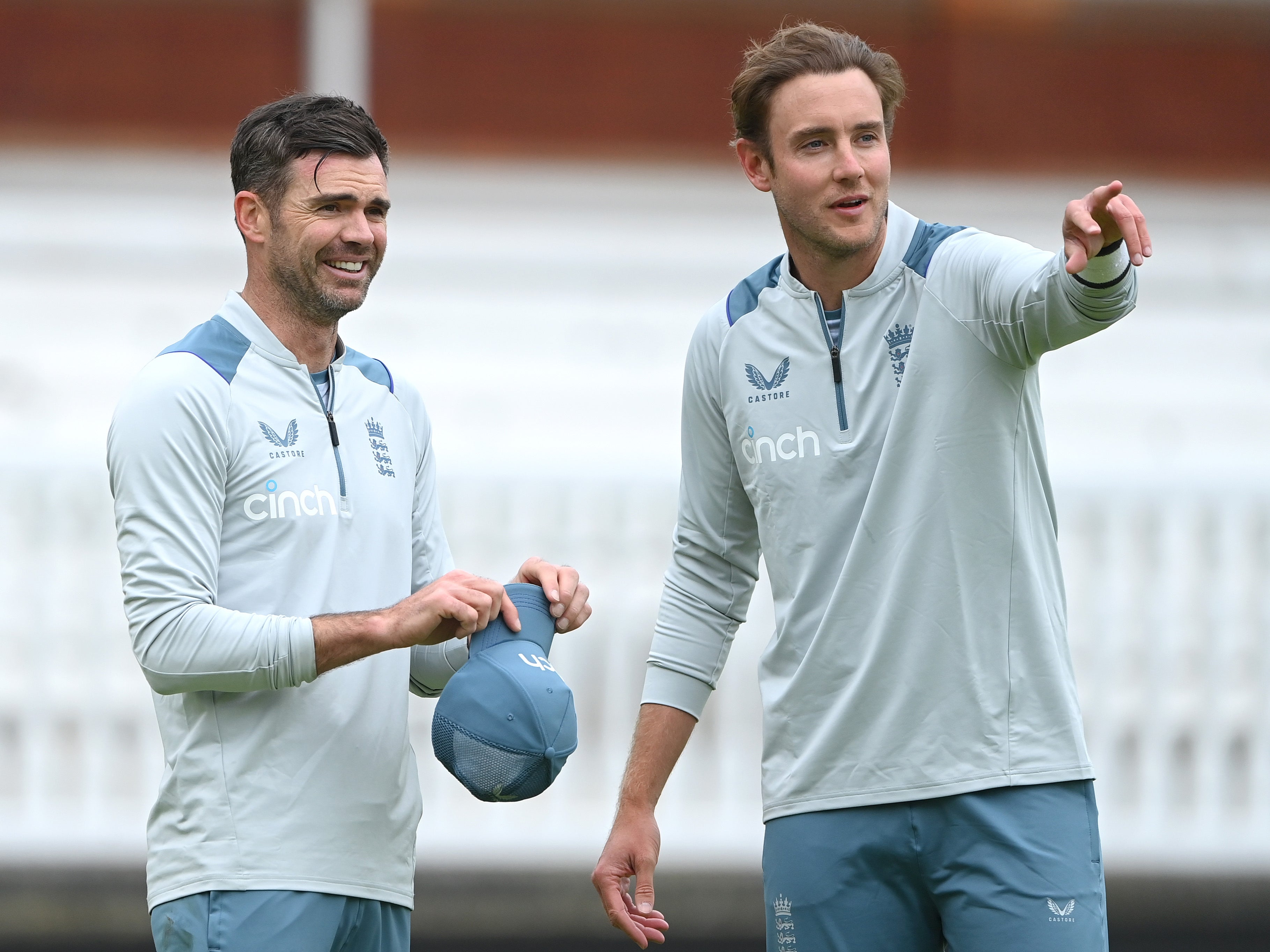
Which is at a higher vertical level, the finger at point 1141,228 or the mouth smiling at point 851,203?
the mouth smiling at point 851,203

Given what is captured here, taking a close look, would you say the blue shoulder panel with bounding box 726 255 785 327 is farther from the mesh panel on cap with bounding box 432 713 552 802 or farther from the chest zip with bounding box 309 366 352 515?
the mesh panel on cap with bounding box 432 713 552 802

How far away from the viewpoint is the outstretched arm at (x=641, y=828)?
323cm

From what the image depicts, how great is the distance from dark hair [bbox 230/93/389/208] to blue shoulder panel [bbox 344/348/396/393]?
0.34 m

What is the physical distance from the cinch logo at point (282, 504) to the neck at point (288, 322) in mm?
274

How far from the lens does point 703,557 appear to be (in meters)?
3.44

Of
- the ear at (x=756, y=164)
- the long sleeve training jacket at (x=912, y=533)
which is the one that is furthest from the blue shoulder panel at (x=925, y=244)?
the ear at (x=756, y=164)

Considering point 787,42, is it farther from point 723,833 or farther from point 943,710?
point 723,833

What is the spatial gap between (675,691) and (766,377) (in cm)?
71

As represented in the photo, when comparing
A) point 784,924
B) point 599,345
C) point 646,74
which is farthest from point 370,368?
point 646,74

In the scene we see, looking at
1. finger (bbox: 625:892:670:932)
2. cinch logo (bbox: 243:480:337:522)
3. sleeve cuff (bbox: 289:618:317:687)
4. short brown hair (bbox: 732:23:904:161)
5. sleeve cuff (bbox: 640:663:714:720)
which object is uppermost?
short brown hair (bbox: 732:23:904:161)

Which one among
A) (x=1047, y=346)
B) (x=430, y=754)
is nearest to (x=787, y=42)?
(x=1047, y=346)

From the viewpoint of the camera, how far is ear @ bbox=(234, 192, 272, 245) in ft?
9.91

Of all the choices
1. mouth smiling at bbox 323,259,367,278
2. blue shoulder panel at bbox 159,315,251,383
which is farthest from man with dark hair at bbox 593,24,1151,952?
blue shoulder panel at bbox 159,315,251,383

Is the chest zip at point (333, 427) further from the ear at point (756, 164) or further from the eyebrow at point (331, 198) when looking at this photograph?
the ear at point (756, 164)
